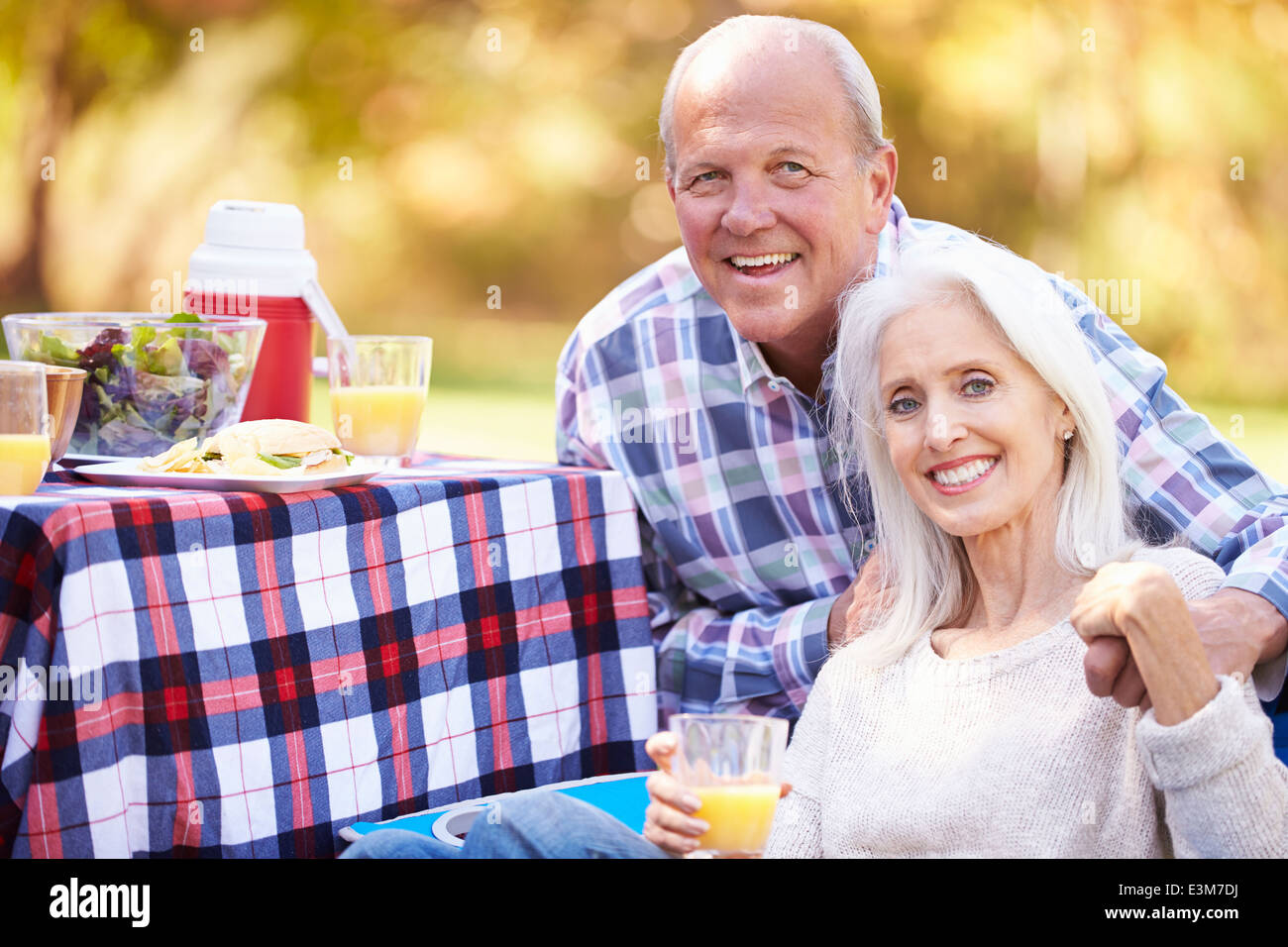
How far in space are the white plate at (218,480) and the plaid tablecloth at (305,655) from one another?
0.06 ft

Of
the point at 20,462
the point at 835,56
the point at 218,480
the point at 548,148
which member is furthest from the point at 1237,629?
the point at 548,148

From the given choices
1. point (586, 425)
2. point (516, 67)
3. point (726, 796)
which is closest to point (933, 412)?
point (726, 796)

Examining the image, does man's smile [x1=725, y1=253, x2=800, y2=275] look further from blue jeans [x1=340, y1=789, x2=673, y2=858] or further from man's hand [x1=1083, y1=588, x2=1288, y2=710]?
blue jeans [x1=340, y1=789, x2=673, y2=858]

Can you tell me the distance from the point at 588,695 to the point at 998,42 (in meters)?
5.36

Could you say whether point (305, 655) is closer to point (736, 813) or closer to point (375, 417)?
point (375, 417)

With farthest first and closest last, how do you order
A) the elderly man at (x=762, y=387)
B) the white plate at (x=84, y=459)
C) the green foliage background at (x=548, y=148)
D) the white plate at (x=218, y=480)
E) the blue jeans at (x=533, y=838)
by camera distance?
the green foliage background at (x=548, y=148) → the elderly man at (x=762, y=387) → the white plate at (x=84, y=459) → the white plate at (x=218, y=480) → the blue jeans at (x=533, y=838)

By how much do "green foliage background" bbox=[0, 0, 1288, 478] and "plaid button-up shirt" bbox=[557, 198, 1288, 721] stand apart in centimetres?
416

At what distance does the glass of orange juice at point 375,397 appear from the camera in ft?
7.33

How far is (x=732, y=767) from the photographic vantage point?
1.30m

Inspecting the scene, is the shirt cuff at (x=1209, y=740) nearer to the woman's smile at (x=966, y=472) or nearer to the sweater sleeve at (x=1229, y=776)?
the sweater sleeve at (x=1229, y=776)

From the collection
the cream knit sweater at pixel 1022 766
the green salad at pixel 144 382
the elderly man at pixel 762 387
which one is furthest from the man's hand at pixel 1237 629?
the green salad at pixel 144 382

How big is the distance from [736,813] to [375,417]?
115 cm

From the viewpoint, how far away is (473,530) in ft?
6.75
